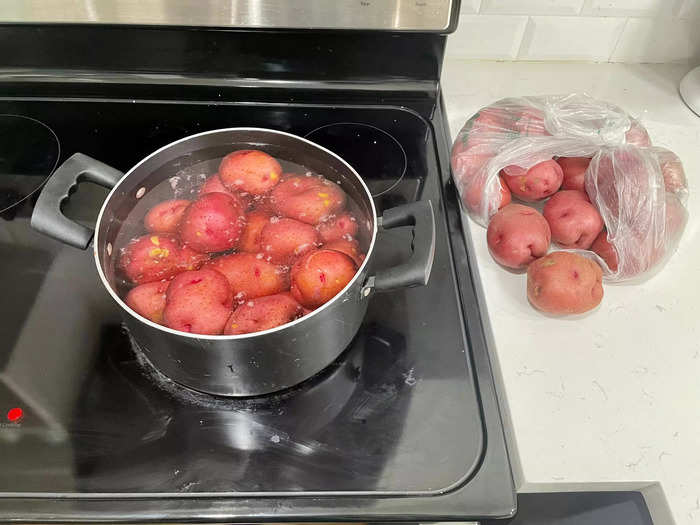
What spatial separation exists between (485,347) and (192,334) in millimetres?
309

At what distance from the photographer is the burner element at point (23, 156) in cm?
73

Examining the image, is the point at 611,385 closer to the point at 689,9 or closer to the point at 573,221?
the point at 573,221

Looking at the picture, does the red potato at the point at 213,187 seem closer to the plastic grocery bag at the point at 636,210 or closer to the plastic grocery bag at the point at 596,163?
the plastic grocery bag at the point at 596,163

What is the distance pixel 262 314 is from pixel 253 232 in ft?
0.34

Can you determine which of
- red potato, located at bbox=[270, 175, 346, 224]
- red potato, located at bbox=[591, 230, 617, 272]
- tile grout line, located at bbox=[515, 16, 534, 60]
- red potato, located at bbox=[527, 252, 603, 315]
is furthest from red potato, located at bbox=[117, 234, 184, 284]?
tile grout line, located at bbox=[515, 16, 534, 60]

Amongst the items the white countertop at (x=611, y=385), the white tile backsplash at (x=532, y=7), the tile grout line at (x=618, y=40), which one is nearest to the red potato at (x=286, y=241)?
the white countertop at (x=611, y=385)

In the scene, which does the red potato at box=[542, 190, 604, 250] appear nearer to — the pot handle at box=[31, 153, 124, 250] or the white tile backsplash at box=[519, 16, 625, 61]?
the white tile backsplash at box=[519, 16, 625, 61]

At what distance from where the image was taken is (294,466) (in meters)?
0.52

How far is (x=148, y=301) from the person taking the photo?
520 millimetres

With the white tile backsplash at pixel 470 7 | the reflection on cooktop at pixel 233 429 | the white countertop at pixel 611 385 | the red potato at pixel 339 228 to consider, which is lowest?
the reflection on cooktop at pixel 233 429

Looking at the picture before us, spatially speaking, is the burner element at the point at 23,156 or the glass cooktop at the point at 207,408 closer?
the glass cooktop at the point at 207,408

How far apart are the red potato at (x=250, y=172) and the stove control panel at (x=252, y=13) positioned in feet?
0.79

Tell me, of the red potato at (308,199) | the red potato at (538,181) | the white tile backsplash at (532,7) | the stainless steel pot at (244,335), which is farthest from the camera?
the white tile backsplash at (532,7)

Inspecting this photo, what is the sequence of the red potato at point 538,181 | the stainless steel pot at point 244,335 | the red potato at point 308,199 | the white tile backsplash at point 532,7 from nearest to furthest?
1. the stainless steel pot at point 244,335
2. the red potato at point 308,199
3. the red potato at point 538,181
4. the white tile backsplash at point 532,7
